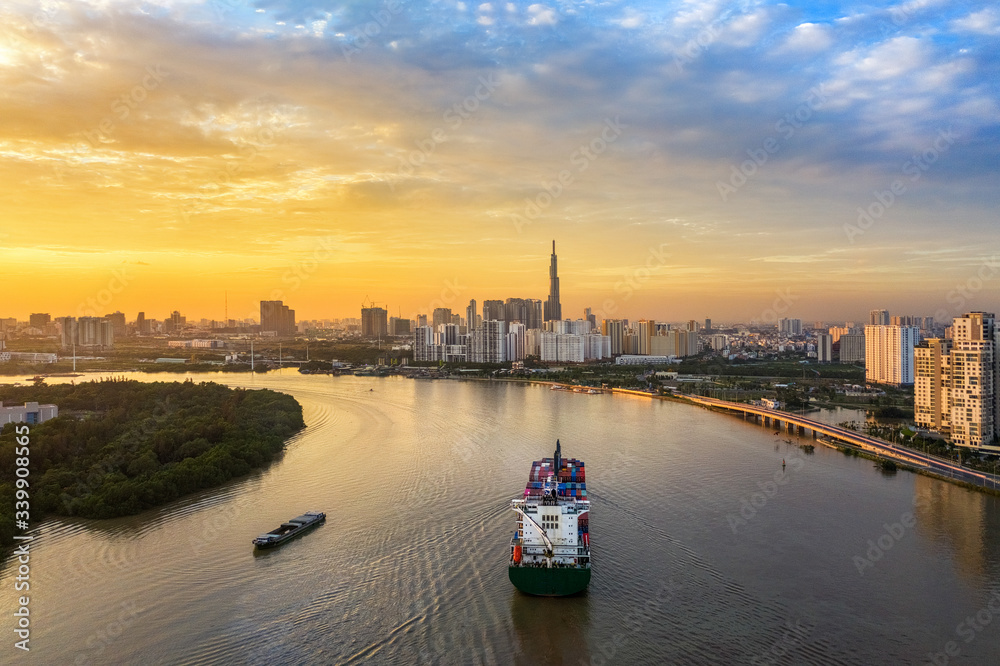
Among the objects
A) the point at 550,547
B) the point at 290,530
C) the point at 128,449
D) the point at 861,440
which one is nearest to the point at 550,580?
the point at 550,547

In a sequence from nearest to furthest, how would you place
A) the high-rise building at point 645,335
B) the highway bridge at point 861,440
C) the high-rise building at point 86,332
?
1. the highway bridge at point 861,440
2. the high-rise building at point 86,332
3. the high-rise building at point 645,335

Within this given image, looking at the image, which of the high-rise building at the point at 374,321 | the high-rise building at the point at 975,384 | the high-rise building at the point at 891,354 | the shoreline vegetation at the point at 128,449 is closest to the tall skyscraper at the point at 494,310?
the high-rise building at the point at 374,321

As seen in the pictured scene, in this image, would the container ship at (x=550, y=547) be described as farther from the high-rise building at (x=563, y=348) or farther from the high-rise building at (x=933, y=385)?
the high-rise building at (x=563, y=348)

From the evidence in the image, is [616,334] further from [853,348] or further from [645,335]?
[853,348]

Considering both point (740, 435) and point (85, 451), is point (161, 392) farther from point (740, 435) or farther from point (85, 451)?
point (740, 435)

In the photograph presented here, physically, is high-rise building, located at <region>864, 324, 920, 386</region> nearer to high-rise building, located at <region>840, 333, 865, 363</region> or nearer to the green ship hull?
high-rise building, located at <region>840, 333, 865, 363</region>

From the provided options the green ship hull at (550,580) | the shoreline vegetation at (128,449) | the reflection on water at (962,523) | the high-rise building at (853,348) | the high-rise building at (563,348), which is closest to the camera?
the green ship hull at (550,580)

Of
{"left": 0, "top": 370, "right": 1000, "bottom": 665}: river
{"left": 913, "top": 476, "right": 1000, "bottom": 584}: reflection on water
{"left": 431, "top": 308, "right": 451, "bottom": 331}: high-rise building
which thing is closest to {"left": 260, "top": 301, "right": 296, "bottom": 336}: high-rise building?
{"left": 431, "top": 308, "right": 451, "bottom": 331}: high-rise building
